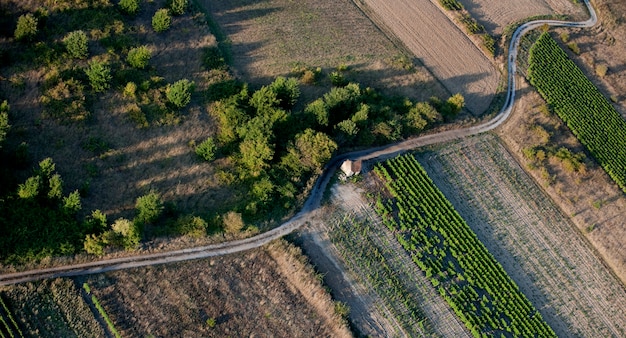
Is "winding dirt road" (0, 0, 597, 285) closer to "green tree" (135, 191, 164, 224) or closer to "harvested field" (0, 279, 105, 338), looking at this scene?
"harvested field" (0, 279, 105, 338)

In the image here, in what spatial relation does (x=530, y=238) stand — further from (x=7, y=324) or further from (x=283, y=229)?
(x=7, y=324)

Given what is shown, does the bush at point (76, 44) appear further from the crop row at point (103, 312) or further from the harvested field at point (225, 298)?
the crop row at point (103, 312)

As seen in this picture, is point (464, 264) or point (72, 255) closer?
point (72, 255)

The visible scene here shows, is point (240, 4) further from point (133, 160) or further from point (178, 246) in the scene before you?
point (178, 246)

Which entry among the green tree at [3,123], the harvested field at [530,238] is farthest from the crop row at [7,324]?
the harvested field at [530,238]

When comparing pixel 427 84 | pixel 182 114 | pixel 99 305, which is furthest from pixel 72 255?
pixel 427 84

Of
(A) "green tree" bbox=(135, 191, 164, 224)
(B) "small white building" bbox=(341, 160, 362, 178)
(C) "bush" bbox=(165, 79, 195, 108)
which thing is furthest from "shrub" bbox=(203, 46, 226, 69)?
(A) "green tree" bbox=(135, 191, 164, 224)

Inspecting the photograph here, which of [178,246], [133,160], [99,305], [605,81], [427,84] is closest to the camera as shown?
[99,305]
